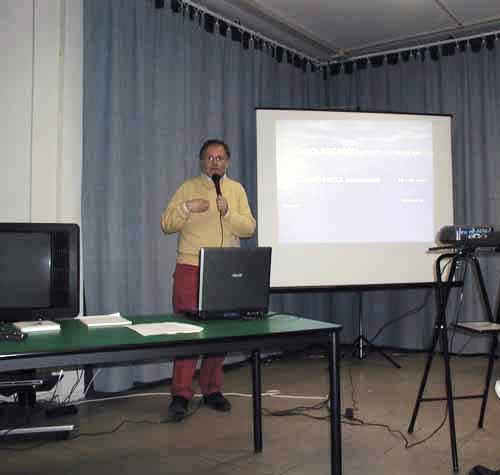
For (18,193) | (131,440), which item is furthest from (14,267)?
(18,193)

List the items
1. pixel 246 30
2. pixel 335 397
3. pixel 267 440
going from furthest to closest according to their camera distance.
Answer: pixel 246 30 < pixel 267 440 < pixel 335 397

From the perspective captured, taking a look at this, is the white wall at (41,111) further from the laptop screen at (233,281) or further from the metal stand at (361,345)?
the metal stand at (361,345)

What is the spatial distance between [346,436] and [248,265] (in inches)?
45.0

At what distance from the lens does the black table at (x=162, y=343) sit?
1.57 meters

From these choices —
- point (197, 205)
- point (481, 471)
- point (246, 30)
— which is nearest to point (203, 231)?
point (197, 205)

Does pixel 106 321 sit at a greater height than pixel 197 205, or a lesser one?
lesser

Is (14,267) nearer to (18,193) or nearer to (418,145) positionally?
(18,193)

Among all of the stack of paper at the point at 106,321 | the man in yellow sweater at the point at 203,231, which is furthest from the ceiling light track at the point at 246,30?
the stack of paper at the point at 106,321

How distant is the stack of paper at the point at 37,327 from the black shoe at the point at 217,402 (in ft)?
4.86

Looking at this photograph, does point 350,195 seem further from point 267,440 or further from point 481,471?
point 481,471

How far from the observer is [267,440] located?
2738 mm

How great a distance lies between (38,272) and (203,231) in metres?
1.41

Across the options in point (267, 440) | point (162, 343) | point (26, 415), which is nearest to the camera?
point (162, 343)

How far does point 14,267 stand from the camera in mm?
2098
